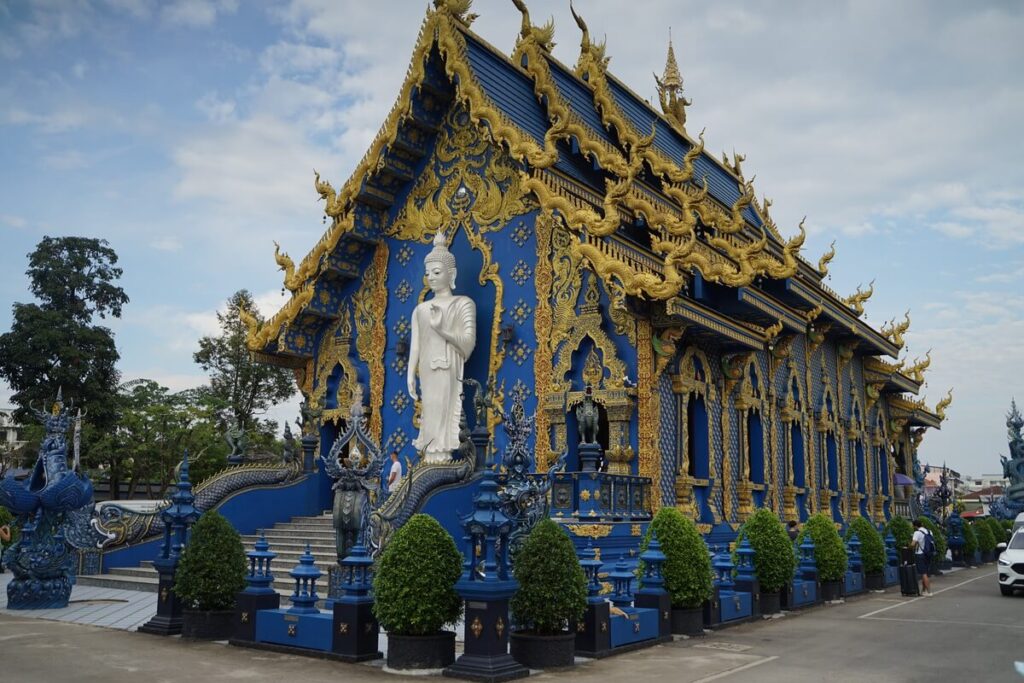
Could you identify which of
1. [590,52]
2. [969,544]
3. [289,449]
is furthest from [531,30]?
[969,544]

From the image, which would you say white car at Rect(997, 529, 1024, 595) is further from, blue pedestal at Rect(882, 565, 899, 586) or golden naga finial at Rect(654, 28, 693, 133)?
golden naga finial at Rect(654, 28, 693, 133)

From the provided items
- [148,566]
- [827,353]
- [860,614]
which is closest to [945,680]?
[860,614]

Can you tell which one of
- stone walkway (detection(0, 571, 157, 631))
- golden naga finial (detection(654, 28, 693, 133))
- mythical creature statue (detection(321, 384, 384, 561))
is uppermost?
golden naga finial (detection(654, 28, 693, 133))

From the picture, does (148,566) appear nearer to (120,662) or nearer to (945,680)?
(120,662)

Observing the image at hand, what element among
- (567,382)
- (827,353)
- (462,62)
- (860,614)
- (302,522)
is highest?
(462,62)

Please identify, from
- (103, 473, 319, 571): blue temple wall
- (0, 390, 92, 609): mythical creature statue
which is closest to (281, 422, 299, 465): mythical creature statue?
(103, 473, 319, 571): blue temple wall

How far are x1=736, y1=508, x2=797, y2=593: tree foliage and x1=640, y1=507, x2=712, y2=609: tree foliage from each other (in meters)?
2.11

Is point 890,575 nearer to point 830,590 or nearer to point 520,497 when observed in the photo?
point 830,590

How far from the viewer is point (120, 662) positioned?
28.4 ft

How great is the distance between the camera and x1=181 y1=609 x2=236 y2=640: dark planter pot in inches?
399

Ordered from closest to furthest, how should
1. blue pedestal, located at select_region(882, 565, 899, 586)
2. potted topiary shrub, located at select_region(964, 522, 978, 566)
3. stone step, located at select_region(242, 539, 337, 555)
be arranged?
stone step, located at select_region(242, 539, 337, 555), blue pedestal, located at select_region(882, 565, 899, 586), potted topiary shrub, located at select_region(964, 522, 978, 566)

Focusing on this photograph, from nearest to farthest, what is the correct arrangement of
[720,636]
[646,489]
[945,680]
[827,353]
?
[945,680] → [720,636] → [646,489] → [827,353]

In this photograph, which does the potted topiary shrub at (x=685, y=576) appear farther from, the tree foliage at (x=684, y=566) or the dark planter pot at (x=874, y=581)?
the dark planter pot at (x=874, y=581)

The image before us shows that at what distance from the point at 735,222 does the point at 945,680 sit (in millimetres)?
10302
